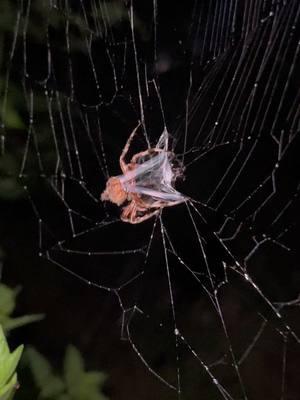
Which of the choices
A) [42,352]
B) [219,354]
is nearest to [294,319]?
[219,354]

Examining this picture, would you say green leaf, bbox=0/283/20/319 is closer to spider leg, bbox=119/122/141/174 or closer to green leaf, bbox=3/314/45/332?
green leaf, bbox=3/314/45/332

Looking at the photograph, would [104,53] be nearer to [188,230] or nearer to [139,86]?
[139,86]

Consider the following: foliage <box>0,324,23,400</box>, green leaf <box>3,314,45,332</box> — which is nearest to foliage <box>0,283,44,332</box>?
green leaf <box>3,314,45,332</box>

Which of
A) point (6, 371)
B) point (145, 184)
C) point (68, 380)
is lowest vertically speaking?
point (68, 380)

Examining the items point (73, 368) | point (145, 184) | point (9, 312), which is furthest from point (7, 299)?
point (145, 184)

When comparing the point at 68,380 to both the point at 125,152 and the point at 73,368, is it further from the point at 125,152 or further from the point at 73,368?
the point at 125,152

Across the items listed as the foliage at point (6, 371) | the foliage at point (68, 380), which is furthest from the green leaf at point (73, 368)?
the foliage at point (6, 371)

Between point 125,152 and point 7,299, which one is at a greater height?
point 125,152
